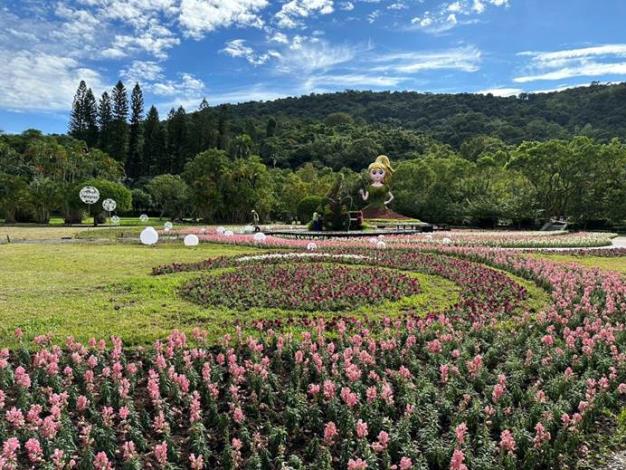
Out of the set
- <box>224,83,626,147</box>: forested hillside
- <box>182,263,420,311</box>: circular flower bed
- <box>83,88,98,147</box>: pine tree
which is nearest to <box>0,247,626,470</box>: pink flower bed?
<box>182,263,420,311</box>: circular flower bed

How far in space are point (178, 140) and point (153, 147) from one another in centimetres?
343

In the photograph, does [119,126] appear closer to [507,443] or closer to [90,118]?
[90,118]

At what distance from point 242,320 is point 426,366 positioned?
2.86 meters

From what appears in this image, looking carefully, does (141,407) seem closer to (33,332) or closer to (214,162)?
(33,332)

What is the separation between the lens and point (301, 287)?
9320mm

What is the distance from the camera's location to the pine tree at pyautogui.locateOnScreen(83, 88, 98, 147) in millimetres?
70438

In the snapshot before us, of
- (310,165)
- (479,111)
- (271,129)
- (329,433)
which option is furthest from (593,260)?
(479,111)

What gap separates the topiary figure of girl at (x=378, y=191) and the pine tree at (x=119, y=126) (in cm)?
4554

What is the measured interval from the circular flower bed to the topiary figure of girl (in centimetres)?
2143

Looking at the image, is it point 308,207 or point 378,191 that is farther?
point 308,207

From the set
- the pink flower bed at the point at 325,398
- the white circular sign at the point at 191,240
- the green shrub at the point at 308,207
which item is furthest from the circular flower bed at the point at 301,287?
the green shrub at the point at 308,207

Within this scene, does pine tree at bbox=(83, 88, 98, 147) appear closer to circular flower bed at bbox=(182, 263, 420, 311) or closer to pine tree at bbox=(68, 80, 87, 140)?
pine tree at bbox=(68, 80, 87, 140)

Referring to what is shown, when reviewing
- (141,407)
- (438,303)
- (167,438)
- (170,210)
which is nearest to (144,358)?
(141,407)

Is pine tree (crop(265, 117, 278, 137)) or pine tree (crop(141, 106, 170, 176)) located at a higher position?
pine tree (crop(265, 117, 278, 137))
